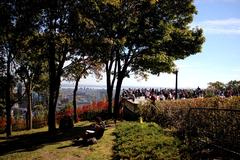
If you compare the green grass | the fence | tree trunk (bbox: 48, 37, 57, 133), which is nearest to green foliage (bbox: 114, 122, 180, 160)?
the green grass

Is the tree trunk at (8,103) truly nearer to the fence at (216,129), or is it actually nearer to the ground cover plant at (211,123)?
the ground cover plant at (211,123)

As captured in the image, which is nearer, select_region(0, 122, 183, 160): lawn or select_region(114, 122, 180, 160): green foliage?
select_region(114, 122, 180, 160): green foliage

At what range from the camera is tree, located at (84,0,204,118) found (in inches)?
1378

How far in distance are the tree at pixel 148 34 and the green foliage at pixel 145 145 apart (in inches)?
422

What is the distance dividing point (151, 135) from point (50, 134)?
9.40 metres

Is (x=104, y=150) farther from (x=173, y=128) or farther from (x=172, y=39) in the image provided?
(x=172, y=39)

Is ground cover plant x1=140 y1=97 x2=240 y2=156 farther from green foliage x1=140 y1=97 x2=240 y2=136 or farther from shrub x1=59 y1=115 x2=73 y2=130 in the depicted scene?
shrub x1=59 y1=115 x2=73 y2=130

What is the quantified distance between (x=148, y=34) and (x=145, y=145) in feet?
62.7

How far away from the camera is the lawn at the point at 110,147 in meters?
17.8

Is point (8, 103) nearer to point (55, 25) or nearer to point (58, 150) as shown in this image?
point (55, 25)

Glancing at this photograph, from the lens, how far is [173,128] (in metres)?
25.5

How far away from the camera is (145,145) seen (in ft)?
62.8

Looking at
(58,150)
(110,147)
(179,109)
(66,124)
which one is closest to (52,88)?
(66,124)

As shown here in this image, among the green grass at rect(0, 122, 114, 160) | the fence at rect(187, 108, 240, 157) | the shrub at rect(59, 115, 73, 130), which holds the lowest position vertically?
the green grass at rect(0, 122, 114, 160)
